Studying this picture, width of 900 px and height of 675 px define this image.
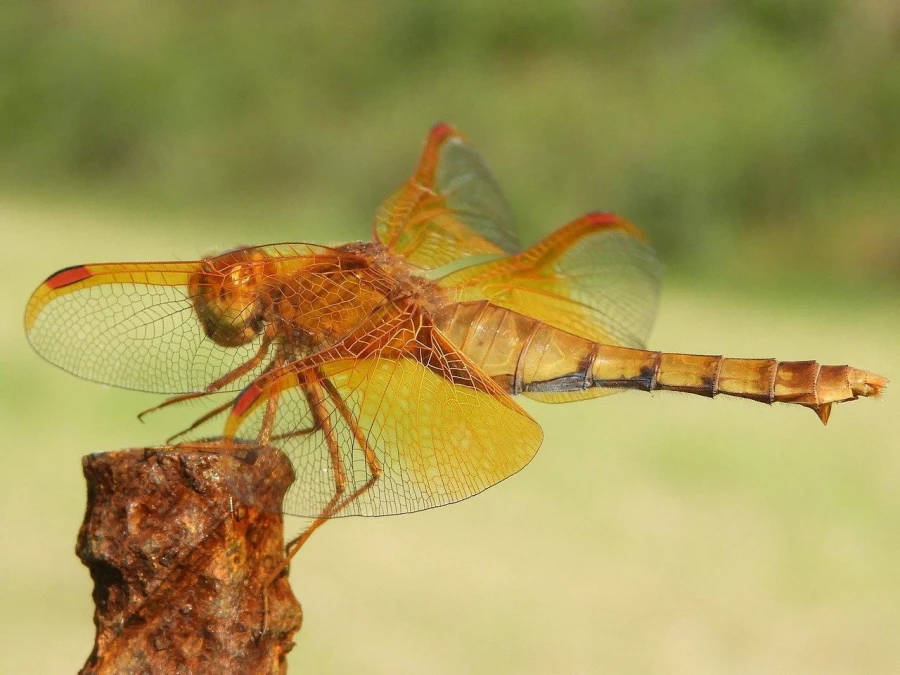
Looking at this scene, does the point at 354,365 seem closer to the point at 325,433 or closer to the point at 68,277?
the point at 325,433

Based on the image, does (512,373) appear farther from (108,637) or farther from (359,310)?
(108,637)

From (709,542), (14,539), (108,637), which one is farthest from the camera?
(709,542)

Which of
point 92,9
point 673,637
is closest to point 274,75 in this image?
point 92,9

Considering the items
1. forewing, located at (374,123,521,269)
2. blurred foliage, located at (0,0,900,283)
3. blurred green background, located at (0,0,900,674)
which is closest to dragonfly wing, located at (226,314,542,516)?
forewing, located at (374,123,521,269)

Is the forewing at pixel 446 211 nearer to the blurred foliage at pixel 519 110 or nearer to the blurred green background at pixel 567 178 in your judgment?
the blurred green background at pixel 567 178

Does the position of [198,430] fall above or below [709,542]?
below

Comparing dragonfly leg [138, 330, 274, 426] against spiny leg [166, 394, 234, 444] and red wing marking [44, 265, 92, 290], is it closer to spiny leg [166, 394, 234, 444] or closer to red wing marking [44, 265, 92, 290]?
spiny leg [166, 394, 234, 444]
